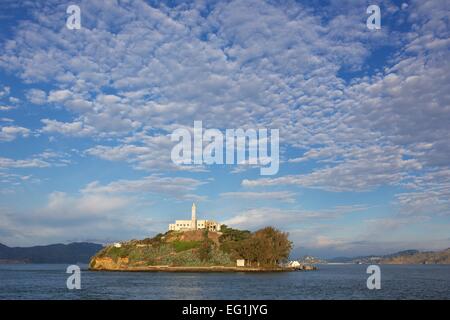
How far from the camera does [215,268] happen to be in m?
198

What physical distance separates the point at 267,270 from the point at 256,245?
1197 centimetres
